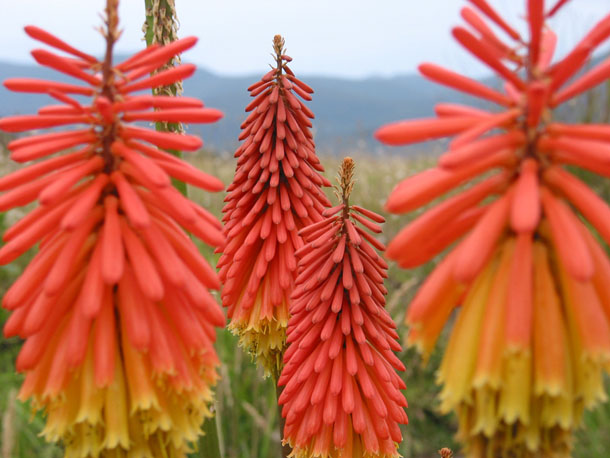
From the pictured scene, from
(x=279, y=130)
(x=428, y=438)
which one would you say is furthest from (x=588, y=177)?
(x=279, y=130)

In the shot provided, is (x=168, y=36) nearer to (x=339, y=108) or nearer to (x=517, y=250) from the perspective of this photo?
(x=517, y=250)

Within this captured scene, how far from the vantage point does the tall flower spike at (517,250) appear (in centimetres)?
140

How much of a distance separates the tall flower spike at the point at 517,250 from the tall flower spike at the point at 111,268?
23.7 inches

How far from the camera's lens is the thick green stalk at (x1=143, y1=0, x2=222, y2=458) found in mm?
2551

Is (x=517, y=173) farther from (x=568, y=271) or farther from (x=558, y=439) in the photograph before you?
(x=558, y=439)

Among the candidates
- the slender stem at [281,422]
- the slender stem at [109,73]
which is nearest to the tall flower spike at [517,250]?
the slender stem at [109,73]

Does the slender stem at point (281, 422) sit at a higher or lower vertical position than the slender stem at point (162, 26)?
lower

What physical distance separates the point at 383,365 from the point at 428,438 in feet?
15.4

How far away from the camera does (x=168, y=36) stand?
2670 mm

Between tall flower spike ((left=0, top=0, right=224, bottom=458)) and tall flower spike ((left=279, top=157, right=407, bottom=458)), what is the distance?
686 millimetres

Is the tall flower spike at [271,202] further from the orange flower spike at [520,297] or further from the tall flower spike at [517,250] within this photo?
the orange flower spike at [520,297]

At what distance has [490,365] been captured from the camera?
143cm

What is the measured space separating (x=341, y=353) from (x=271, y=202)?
825 millimetres

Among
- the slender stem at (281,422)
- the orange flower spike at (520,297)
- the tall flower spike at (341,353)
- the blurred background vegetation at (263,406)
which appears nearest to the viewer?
the orange flower spike at (520,297)
